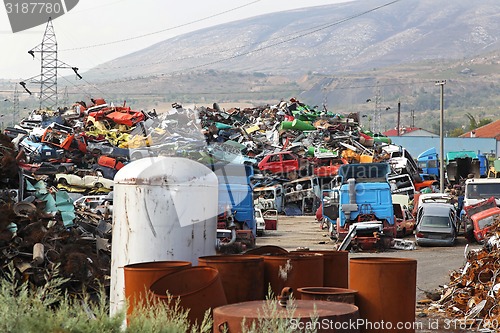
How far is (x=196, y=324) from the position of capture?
7.81 metres

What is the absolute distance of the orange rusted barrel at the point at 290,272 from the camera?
8.96m

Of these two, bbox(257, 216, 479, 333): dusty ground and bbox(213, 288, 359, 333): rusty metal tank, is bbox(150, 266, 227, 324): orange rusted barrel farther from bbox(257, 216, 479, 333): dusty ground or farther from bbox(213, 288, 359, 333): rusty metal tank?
bbox(257, 216, 479, 333): dusty ground

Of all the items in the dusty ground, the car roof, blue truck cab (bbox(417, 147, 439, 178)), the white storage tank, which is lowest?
the dusty ground

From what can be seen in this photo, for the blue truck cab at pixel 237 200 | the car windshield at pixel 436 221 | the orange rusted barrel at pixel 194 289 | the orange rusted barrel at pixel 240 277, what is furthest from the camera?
the car windshield at pixel 436 221

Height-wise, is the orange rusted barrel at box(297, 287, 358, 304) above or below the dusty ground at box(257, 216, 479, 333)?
above

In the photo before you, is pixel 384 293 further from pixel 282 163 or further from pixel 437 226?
pixel 282 163

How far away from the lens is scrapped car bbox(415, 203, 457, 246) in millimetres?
25141

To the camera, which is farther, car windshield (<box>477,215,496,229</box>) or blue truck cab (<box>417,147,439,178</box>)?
blue truck cab (<box>417,147,439,178</box>)

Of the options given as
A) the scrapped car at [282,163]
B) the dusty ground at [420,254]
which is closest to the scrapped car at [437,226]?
the dusty ground at [420,254]

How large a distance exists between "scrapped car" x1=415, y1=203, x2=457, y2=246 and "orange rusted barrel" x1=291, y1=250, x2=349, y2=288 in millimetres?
15752

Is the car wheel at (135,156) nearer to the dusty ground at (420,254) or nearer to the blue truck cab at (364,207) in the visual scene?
the dusty ground at (420,254)

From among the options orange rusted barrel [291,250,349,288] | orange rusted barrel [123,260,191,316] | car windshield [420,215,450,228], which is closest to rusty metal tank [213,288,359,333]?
orange rusted barrel [123,260,191,316]

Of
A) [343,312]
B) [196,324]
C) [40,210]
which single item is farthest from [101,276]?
[343,312]

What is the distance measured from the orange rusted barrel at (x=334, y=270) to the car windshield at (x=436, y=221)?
16.1m
